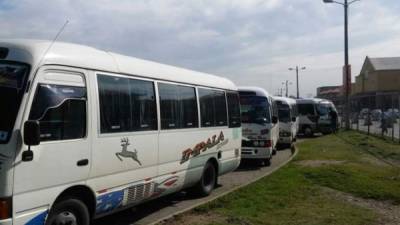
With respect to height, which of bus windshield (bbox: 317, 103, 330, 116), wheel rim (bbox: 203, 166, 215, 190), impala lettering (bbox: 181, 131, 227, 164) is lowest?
wheel rim (bbox: 203, 166, 215, 190)

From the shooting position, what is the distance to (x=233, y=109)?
13.6 meters

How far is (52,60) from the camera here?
261 inches

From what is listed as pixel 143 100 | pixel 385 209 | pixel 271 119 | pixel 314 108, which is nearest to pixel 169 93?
pixel 143 100

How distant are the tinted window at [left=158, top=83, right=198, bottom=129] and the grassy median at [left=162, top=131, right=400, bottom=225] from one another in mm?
1577

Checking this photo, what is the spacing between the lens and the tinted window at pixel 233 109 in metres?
13.3

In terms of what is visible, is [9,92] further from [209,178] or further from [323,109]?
[323,109]

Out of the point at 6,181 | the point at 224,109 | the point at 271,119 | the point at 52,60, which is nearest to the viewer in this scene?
the point at 6,181

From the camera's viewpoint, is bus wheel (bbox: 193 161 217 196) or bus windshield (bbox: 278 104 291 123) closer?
bus wheel (bbox: 193 161 217 196)

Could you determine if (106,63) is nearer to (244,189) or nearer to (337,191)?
(244,189)

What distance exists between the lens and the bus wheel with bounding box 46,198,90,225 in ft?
21.9

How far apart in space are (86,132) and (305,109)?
33.1 metres

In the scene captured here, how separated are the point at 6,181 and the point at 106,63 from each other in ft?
8.58

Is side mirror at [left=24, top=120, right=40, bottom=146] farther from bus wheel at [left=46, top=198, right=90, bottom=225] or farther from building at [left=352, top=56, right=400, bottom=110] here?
building at [left=352, top=56, right=400, bottom=110]

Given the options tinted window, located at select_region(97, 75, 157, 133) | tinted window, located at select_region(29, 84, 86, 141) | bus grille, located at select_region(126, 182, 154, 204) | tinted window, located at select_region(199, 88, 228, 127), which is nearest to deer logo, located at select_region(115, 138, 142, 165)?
tinted window, located at select_region(97, 75, 157, 133)
